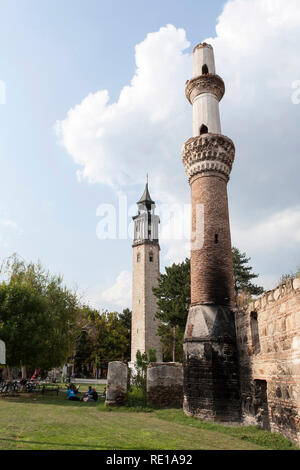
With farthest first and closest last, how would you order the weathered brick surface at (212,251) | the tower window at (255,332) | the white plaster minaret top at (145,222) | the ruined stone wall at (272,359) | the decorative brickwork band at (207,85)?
the white plaster minaret top at (145,222) → the decorative brickwork band at (207,85) → the weathered brick surface at (212,251) → the tower window at (255,332) → the ruined stone wall at (272,359)

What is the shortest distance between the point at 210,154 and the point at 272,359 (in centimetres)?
763

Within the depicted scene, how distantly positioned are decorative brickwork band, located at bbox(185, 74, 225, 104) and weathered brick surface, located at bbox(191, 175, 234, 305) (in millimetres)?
4023

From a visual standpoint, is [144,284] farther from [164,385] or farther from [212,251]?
[212,251]

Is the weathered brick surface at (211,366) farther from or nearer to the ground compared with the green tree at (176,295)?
nearer to the ground

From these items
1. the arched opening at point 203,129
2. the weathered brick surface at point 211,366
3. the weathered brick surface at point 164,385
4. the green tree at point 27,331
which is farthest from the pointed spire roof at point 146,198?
the weathered brick surface at point 211,366

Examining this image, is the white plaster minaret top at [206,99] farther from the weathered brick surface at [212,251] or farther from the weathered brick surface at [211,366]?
the weathered brick surface at [211,366]

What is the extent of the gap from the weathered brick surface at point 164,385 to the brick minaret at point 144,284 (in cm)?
2352

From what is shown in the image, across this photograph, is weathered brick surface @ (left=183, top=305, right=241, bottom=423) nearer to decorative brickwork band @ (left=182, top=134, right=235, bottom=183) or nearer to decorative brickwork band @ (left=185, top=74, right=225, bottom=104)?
decorative brickwork band @ (left=182, top=134, right=235, bottom=183)

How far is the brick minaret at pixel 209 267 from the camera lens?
1038cm

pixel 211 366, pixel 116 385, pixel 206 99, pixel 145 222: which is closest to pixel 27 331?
pixel 116 385

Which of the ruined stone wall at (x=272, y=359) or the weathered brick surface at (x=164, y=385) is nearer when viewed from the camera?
the ruined stone wall at (x=272, y=359)
